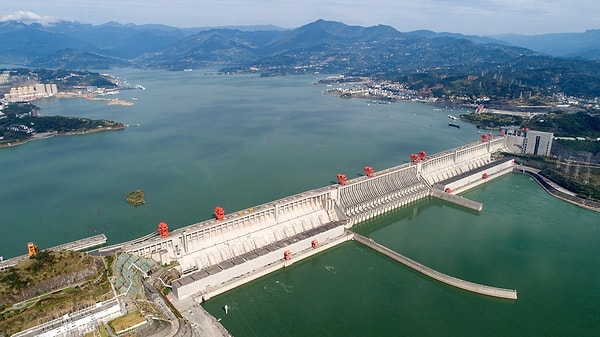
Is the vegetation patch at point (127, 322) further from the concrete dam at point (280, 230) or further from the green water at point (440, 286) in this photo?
the green water at point (440, 286)

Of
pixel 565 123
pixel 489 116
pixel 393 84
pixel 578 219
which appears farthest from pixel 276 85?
pixel 578 219

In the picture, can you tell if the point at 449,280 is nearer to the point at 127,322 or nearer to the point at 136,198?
the point at 127,322

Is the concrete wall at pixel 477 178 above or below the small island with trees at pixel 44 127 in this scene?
below

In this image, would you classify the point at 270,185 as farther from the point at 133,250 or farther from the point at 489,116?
the point at 489,116

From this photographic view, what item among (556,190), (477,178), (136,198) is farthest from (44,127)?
(556,190)

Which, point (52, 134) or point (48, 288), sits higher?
point (48, 288)

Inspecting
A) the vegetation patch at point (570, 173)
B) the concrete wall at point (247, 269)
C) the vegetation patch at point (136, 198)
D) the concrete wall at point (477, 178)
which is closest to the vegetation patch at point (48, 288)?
the concrete wall at point (247, 269)
